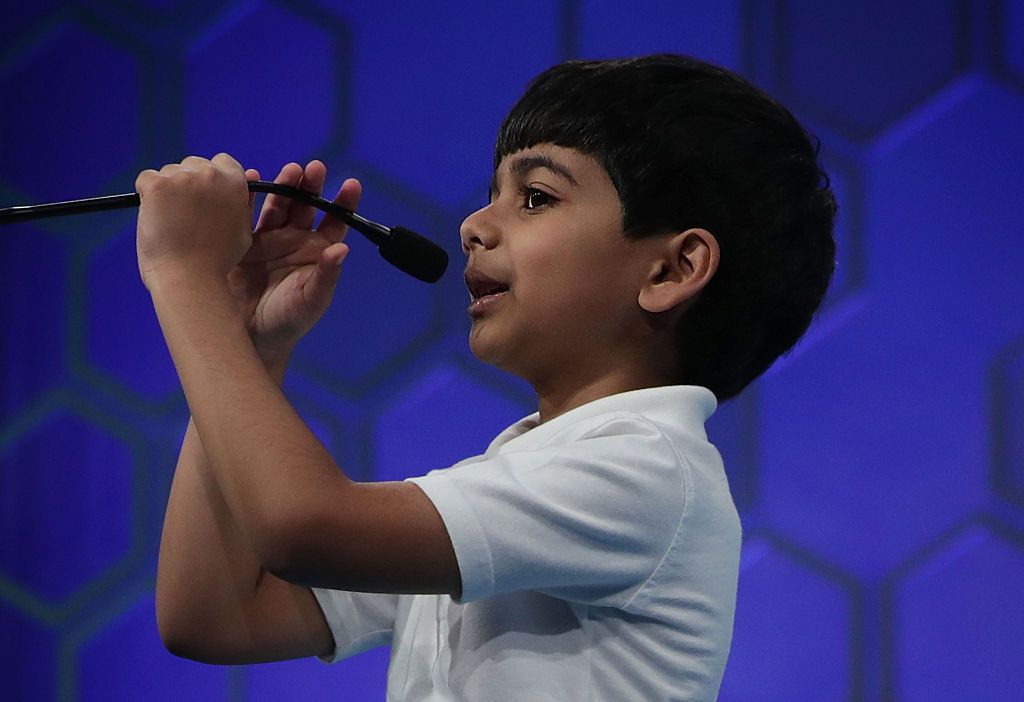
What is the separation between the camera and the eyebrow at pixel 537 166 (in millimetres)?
816

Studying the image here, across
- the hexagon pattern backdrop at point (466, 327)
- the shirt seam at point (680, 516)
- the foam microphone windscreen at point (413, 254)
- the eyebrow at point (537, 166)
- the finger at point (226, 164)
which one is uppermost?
the finger at point (226, 164)

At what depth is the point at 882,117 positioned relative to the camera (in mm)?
1352

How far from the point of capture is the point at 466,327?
137 centimetres

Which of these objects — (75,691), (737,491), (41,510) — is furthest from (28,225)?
(737,491)

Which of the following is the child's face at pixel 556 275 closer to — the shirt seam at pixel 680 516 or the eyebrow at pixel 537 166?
the eyebrow at pixel 537 166

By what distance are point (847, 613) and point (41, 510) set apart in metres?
0.86

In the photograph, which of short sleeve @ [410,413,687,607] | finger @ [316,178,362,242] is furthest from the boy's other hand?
short sleeve @ [410,413,687,607]

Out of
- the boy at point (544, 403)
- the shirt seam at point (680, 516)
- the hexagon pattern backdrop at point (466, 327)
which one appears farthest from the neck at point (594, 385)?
the hexagon pattern backdrop at point (466, 327)

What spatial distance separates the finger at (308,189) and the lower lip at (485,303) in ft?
0.43

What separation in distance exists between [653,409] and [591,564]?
0.39ft

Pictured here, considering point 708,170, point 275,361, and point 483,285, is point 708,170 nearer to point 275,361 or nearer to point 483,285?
point 483,285

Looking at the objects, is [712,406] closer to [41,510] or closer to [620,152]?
[620,152]

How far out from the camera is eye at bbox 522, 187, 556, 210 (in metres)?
0.82

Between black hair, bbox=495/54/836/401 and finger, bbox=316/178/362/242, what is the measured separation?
97 millimetres
